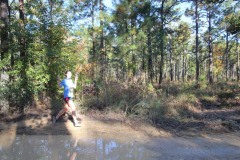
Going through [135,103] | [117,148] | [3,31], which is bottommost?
[117,148]

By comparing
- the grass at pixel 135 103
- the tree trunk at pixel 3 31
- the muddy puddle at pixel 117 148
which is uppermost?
the tree trunk at pixel 3 31

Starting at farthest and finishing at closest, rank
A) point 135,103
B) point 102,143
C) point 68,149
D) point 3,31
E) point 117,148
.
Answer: point 135,103 < point 3,31 < point 102,143 < point 117,148 < point 68,149

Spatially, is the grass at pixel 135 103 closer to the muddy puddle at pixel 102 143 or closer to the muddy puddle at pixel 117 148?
the muddy puddle at pixel 102 143

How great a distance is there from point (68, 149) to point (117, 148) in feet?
3.86

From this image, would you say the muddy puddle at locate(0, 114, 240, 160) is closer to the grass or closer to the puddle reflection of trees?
the puddle reflection of trees

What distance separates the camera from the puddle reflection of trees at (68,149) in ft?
19.1

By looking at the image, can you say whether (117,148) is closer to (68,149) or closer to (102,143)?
(102,143)

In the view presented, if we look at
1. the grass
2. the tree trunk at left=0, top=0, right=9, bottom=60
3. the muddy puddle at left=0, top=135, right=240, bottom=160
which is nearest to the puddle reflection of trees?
the muddy puddle at left=0, top=135, right=240, bottom=160

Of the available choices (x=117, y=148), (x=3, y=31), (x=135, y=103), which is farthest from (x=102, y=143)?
(x=3, y=31)

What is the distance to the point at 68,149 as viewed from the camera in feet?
20.6

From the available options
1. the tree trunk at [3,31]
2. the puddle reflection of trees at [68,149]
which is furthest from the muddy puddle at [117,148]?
the tree trunk at [3,31]

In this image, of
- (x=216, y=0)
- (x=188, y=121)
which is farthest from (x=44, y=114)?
(x=216, y=0)

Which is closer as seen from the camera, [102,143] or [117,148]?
[117,148]

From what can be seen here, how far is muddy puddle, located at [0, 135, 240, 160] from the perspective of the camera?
584cm
